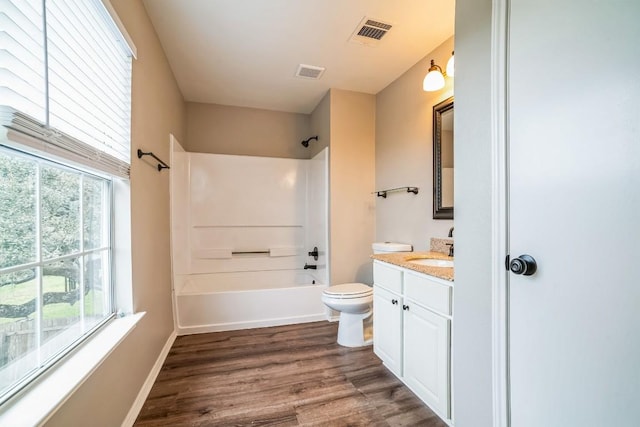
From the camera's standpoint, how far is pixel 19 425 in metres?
0.73

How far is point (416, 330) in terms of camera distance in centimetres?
163

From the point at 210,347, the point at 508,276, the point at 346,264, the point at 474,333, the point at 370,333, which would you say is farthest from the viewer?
the point at 346,264

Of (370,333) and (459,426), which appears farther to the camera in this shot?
(370,333)

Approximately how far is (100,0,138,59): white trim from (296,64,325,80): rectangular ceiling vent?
140cm

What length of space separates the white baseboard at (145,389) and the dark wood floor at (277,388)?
32mm

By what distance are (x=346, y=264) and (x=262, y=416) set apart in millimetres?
1686

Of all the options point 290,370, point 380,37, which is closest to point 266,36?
point 380,37

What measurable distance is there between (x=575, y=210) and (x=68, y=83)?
1.80 m

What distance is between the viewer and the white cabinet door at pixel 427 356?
1.42 meters

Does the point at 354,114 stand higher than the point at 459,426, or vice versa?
the point at 354,114

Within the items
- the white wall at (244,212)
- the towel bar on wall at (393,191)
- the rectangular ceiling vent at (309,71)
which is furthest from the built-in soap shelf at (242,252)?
the rectangular ceiling vent at (309,71)

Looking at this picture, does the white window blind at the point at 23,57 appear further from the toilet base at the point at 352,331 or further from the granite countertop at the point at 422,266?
the toilet base at the point at 352,331

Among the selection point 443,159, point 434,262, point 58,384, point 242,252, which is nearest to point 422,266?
point 434,262

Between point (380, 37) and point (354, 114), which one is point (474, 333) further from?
point (354, 114)
